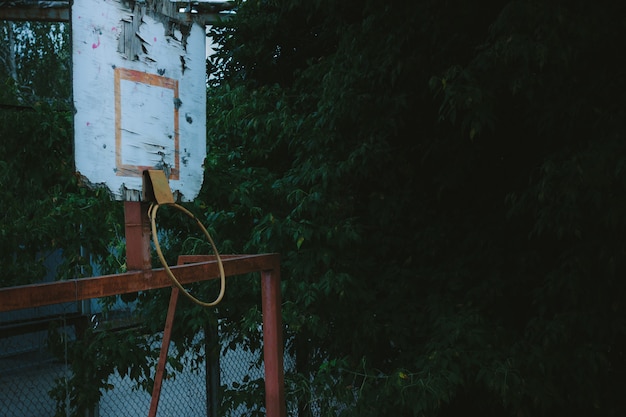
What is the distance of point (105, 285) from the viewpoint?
89.0 inches

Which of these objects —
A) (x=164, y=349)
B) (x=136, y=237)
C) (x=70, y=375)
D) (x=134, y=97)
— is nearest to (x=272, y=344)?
(x=164, y=349)

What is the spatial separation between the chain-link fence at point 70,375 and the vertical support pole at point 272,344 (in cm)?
137

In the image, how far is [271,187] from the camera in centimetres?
447

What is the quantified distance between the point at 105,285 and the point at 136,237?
304 millimetres

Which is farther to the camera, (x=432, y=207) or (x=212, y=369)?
(x=432, y=207)

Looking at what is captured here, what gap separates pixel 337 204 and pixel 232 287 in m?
0.90

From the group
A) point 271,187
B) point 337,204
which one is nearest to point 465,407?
point 337,204

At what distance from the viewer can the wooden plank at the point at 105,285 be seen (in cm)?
198

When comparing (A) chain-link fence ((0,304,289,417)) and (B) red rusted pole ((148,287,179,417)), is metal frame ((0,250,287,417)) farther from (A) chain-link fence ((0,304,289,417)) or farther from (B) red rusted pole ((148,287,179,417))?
(A) chain-link fence ((0,304,289,417))

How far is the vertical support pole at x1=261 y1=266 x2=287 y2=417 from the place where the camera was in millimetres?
3199

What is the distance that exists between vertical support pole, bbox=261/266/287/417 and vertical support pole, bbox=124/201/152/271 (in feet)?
2.68

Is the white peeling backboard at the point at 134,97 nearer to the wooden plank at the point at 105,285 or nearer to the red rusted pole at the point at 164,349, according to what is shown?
the wooden plank at the point at 105,285

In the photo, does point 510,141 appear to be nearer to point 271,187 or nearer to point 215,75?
point 271,187

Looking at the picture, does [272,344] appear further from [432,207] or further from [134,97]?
[432,207]
